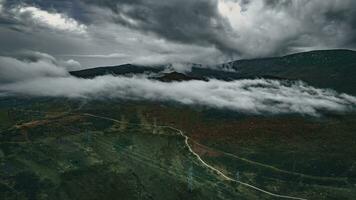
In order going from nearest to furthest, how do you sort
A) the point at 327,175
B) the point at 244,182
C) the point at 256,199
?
the point at 256,199, the point at 244,182, the point at 327,175

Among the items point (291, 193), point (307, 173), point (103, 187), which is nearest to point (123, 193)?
point (103, 187)

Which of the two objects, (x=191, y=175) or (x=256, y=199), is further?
(x=191, y=175)

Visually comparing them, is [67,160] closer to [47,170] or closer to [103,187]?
[47,170]

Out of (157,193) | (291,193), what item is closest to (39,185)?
(157,193)

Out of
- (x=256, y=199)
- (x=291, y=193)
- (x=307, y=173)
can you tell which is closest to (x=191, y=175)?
(x=256, y=199)

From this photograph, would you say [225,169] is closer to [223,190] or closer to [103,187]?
[223,190]

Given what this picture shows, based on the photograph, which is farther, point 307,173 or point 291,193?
point 307,173

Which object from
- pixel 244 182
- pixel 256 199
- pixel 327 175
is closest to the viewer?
pixel 256 199

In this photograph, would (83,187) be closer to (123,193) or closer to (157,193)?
(123,193)
